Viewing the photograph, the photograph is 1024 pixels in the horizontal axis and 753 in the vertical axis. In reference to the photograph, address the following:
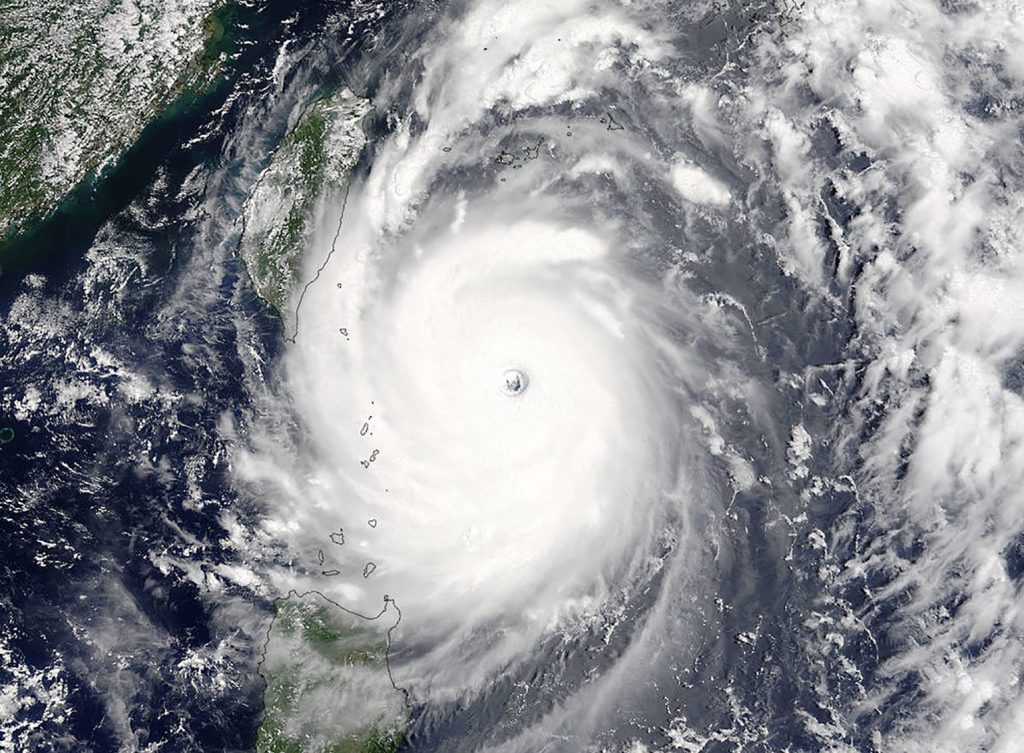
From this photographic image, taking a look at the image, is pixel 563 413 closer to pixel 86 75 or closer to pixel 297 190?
pixel 297 190

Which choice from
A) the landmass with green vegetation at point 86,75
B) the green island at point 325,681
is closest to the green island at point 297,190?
the landmass with green vegetation at point 86,75

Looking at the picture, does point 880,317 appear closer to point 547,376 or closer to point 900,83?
point 900,83

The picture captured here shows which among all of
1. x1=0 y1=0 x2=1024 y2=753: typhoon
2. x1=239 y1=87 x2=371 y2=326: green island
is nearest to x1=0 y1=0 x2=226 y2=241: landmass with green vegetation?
x1=0 y1=0 x2=1024 y2=753: typhoon

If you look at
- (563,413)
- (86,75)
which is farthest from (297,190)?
(563,413)

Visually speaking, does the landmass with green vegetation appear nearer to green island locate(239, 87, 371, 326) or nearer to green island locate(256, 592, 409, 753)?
green island locate(239, 87, 371, 326)

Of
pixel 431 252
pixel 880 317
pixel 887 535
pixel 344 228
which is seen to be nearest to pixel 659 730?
pixel 887 535

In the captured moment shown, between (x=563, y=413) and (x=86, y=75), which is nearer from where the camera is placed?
(x=563, y=413)
